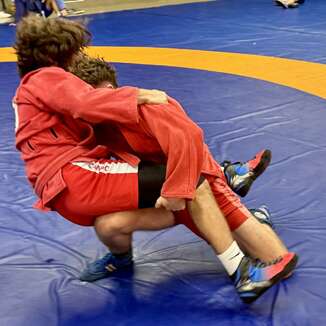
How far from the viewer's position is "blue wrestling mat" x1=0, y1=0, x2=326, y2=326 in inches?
88.0

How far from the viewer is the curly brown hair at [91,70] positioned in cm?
239

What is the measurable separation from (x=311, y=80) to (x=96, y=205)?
3446 millimetres

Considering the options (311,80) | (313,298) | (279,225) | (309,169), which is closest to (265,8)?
(311,80)

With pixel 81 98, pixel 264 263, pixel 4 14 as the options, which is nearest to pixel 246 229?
pixel 264 263

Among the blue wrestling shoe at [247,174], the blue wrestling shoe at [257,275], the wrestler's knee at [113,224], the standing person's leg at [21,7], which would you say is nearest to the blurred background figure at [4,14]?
the standing person's leg at [21,7]

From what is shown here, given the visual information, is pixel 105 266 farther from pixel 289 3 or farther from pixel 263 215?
pixel 289 3

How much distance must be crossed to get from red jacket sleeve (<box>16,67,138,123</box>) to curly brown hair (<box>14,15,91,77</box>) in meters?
0.09

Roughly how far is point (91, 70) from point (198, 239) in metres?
0.92

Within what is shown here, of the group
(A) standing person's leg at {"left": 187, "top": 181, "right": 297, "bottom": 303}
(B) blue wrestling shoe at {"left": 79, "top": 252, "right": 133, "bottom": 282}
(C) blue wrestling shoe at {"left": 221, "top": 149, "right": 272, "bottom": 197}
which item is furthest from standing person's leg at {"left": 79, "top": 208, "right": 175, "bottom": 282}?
(C) blue wrestling shoe at {"left": 221, "top": 149, "right": 272, "bottom": 197}

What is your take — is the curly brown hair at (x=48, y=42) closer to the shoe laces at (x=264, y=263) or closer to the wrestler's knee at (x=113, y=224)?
the wrestler's knee at (x=113, y=224)

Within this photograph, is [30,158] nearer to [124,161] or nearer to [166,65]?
[124,161]

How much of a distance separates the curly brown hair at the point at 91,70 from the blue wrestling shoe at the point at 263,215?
3.05 ft

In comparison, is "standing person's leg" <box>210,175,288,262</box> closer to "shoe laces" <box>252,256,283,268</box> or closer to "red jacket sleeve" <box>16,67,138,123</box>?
"shoe laces" <box>252,256,283,268</box>

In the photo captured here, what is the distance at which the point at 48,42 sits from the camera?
2293 millimetres
